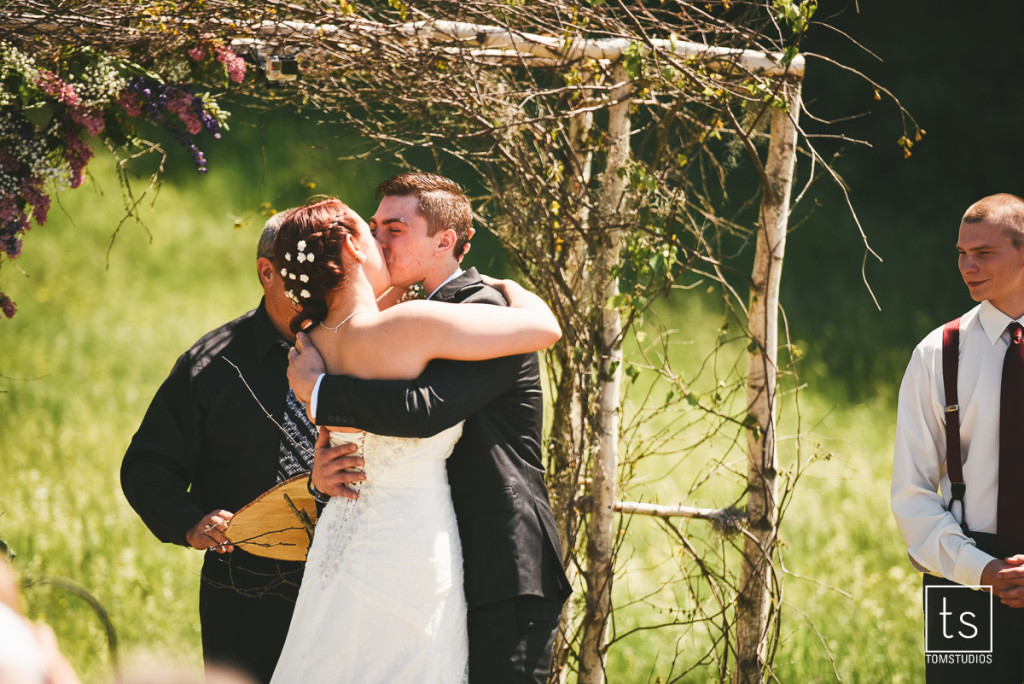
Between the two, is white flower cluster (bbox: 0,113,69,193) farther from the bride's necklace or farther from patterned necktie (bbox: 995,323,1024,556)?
patterned necktie (bbox: 995,323,1024,556)

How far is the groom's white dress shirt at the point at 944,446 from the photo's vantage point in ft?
10.5

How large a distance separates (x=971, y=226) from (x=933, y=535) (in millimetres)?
1018

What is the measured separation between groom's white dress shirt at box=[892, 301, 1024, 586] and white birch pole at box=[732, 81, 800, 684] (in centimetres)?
69

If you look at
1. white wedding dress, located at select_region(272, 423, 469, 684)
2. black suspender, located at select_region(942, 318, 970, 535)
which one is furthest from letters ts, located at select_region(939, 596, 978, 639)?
white wedding dress, located at select_region(272, 423, 469, 684)

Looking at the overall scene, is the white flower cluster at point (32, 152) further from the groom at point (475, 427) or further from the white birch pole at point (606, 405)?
the white birch pole at point (606, 405)

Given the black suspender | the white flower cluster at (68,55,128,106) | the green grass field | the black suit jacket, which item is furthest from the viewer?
the green grass field

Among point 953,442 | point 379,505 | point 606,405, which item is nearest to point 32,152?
point 379,505

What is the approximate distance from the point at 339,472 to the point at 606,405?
1.50 metres

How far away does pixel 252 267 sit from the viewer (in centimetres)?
1312

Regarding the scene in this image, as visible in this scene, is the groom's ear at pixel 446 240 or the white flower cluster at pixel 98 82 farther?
the white flower cluster at pixel 98 82

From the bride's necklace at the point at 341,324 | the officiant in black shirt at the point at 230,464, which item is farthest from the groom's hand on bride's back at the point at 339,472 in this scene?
the officiant in black shirt at the point at 230,464

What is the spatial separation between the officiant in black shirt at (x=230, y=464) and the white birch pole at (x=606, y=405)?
1.16 m

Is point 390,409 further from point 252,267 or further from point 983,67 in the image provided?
point 983,67

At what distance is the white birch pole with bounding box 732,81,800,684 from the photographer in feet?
13.0
